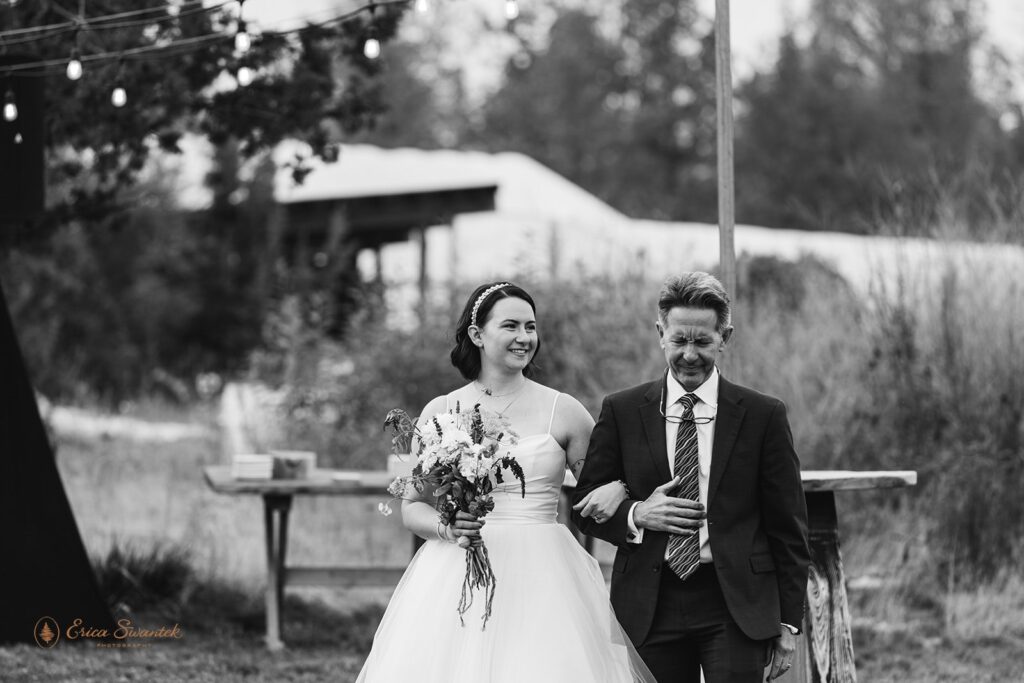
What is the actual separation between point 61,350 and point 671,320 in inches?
666

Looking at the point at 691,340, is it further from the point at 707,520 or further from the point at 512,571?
the point at 512,571

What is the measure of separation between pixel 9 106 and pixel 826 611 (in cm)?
486

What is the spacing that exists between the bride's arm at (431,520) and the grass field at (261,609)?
9.17 feet

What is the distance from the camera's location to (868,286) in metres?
10.2

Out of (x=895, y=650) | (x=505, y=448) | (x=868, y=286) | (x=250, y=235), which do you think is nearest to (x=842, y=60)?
(x=250, y=235)

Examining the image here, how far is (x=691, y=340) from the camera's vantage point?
4.14m

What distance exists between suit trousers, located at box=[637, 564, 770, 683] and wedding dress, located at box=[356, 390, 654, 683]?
12 cm

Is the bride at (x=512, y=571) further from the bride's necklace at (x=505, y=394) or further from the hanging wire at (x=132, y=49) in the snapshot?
the hanging wire at (x=132, y=49)

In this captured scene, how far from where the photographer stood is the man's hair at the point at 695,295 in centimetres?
411

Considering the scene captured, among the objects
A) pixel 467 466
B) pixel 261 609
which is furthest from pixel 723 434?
pixel 261 609

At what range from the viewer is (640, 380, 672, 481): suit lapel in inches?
167

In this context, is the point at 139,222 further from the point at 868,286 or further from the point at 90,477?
the point at 868,286

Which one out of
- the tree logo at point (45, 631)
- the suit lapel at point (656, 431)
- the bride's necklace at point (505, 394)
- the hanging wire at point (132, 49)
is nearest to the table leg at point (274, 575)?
the tree logo at point (45, 631)

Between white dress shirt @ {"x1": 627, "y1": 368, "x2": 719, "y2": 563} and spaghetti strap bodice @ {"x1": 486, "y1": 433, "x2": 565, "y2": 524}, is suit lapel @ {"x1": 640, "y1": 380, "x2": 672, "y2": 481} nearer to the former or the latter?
white dress shirt @ {"x1": 627, "y1": 368, "x2": 719, "y2": 563}
